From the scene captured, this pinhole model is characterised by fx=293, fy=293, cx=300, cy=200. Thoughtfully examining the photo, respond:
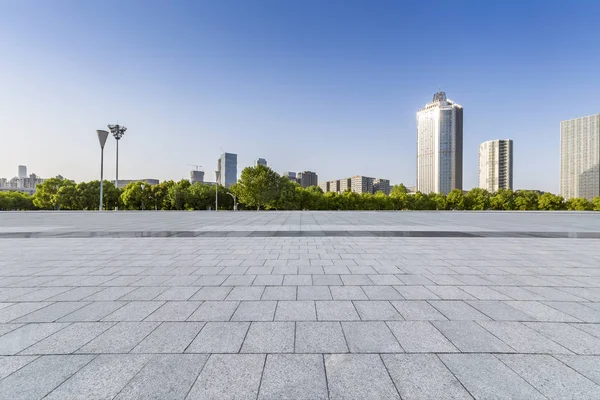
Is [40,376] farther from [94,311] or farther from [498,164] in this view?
→ [498,164]

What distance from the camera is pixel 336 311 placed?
3.76 m

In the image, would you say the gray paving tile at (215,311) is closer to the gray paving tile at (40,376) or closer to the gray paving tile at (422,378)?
the gray paving tile at (40,376)

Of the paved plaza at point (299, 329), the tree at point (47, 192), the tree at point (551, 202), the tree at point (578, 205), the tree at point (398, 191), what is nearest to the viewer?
the paved plaza at point (299, 329)

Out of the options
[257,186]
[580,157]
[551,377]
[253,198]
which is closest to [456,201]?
[257,186]

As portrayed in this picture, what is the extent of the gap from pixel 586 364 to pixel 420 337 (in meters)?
1.36

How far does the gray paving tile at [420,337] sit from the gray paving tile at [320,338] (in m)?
0.61

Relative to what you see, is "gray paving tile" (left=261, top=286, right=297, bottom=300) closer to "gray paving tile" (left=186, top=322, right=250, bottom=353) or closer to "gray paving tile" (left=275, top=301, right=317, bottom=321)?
"gray paving tile" (left=275, top=301, right=317, bottom=321)

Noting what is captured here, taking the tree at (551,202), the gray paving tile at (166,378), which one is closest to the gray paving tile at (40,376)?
the gray paving tile at (166,378)

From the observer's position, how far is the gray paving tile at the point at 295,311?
3543mm

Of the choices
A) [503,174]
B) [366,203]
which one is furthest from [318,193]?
[503,174]

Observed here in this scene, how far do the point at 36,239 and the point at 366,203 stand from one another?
215ft

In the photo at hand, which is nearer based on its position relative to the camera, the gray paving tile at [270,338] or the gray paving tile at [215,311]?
the gray paving tile at [270,338]

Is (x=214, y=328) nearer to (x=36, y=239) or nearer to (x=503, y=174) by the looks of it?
(x=36, y=239)

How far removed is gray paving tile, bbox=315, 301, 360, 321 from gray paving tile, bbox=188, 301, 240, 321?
1129 millimetres
